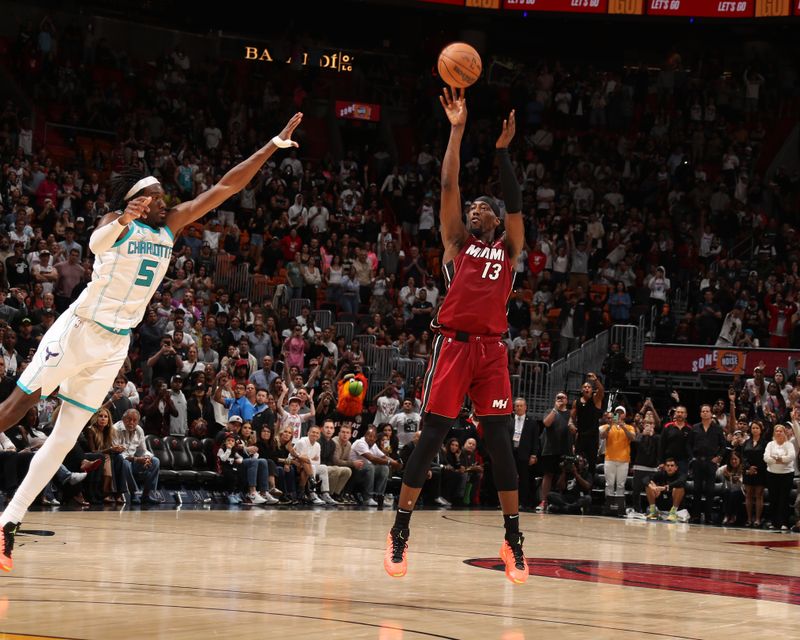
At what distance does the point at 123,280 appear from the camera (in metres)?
6.96

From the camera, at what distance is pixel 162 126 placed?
2348 centimetres

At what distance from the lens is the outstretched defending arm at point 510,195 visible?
7.44 metres

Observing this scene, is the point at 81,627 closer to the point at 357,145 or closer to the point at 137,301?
the point at 137,301

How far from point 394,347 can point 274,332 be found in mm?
2284

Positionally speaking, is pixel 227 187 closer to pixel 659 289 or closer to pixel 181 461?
pixel 181 461

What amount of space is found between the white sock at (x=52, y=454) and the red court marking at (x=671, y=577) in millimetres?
3515

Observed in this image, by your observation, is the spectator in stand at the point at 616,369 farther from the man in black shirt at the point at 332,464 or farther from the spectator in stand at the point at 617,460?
the man in black shirt at the point at 332,464

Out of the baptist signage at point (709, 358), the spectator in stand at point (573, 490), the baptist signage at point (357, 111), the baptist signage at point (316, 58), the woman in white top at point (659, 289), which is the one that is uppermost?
the baptist signage at point (316, 58)

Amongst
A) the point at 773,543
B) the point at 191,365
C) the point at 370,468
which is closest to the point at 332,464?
the point at 370,468

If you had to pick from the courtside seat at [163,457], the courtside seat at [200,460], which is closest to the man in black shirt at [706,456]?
the courtside seat at [200,460]

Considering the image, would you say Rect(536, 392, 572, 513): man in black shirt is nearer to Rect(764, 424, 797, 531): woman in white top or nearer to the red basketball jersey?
Rect(764, 424, 797, 531): woman in white top

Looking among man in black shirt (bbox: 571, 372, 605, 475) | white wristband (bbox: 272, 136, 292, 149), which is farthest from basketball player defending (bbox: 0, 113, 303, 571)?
man in black shirt (bbox: 571, 372, 605, 475)

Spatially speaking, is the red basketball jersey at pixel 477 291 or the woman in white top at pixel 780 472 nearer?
the red basketball jersey at pixel 477 291

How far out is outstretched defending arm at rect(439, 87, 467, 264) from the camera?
7.45 m
